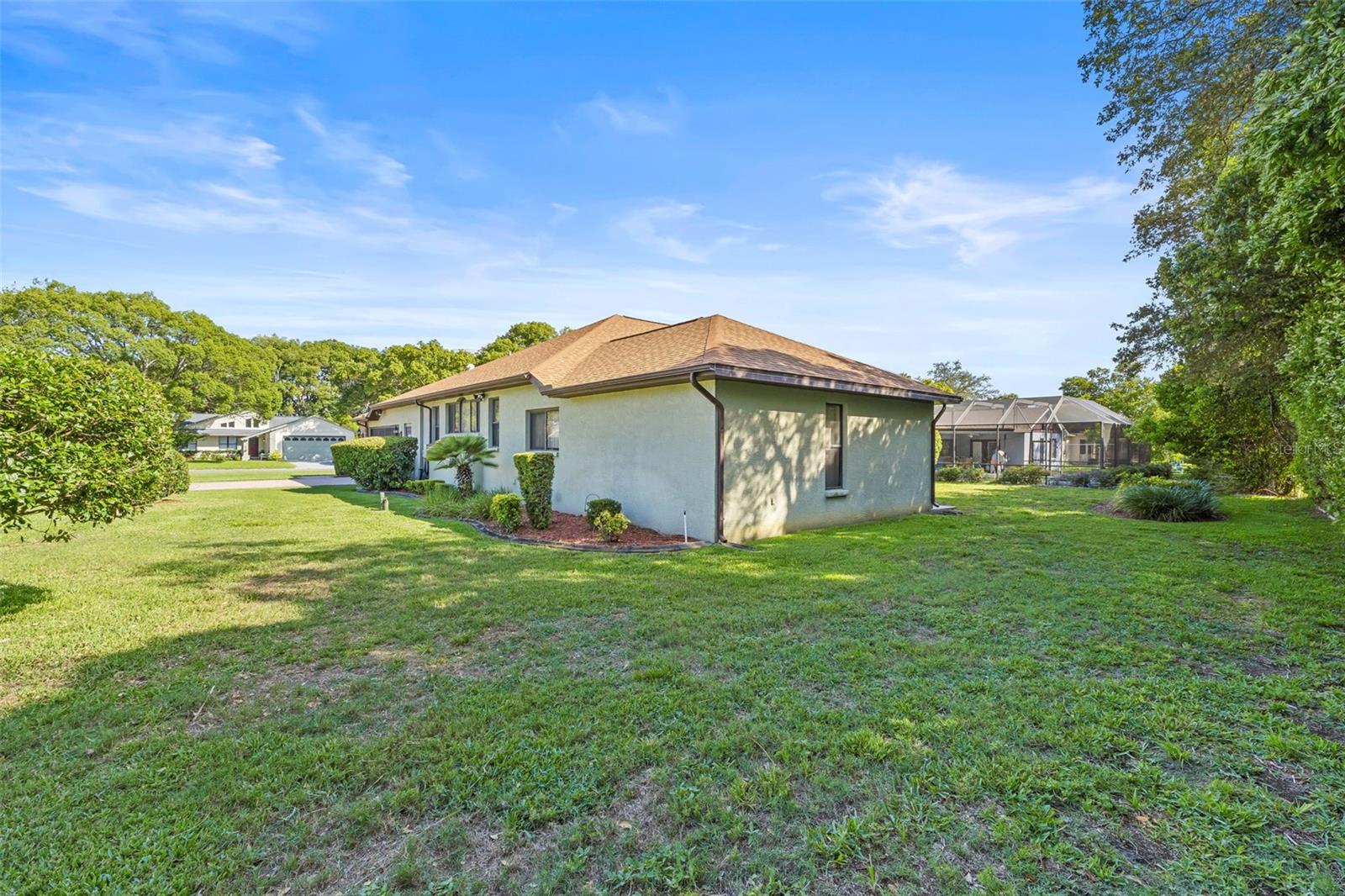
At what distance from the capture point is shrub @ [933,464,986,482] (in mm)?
23578

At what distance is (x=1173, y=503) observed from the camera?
446 inches

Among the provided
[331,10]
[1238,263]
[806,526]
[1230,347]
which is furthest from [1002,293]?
[331,10]

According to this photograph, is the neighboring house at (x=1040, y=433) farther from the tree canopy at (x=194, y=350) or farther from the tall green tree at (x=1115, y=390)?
the tree canopy at (x=194, y=350)

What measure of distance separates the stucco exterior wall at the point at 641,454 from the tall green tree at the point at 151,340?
3180 cm

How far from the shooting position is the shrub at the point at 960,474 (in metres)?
23.6

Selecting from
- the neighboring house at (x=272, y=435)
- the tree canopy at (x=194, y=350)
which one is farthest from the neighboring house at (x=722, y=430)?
the neighboring house at (x=272, y=435)

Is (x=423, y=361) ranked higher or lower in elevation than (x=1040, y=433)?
higher

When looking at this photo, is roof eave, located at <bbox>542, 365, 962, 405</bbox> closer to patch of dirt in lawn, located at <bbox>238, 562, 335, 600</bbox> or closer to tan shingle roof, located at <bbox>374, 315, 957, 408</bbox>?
tan shingle roof, located at <bbox>374, 315, 957, 408</bbox>

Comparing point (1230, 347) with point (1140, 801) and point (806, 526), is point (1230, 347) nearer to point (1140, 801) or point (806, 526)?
point (806, 526)

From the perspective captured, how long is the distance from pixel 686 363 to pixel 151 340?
4679 centimetres

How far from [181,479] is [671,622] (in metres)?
16.1

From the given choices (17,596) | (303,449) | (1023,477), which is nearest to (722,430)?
(17,596)

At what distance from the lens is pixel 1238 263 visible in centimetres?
826

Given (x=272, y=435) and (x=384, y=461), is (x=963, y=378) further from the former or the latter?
(x=272, y=435)
